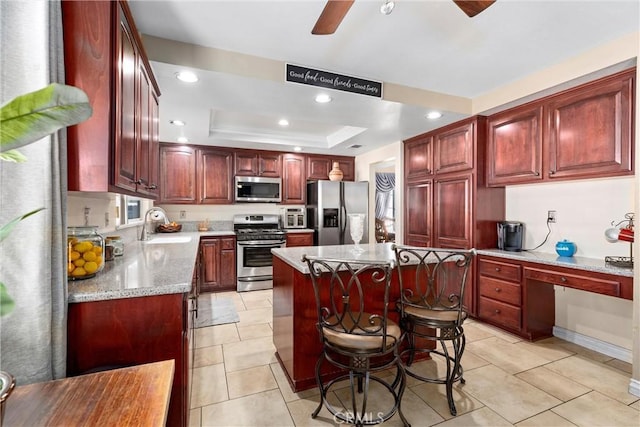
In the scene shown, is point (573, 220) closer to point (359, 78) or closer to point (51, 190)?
point (359, 78)

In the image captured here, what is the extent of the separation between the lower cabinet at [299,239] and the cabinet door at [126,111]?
3.24 meters

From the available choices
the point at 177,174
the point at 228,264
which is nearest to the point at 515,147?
the point at 228,264

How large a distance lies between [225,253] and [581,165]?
4.32 m

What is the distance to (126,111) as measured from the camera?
1478 millimetres

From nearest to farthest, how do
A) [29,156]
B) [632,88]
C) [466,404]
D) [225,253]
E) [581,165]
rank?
[29,156] < [466,404] < [632,88] < [581,165] < [225,253]

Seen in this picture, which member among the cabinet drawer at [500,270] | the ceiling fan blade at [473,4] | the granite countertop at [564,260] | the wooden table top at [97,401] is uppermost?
the ceiling fan blade at [473,4]

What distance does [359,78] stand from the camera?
259cm

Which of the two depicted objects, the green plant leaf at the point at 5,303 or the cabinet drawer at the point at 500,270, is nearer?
the green plant leaf at the point at 5,303

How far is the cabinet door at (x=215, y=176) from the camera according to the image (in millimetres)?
4652

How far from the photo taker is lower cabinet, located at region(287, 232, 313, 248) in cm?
482

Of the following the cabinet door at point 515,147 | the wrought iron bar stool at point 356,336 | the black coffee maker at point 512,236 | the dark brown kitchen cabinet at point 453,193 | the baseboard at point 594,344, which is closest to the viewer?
the wrought iron bar stool at point 356,336

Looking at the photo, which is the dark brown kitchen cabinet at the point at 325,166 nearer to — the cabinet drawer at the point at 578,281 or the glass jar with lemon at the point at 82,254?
the cabinet drawer at the point at 578,281

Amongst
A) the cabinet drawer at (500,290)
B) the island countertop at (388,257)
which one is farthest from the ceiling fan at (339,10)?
the cabinet drawer at (500,290)

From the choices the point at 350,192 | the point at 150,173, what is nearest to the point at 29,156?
the point at 150,173
